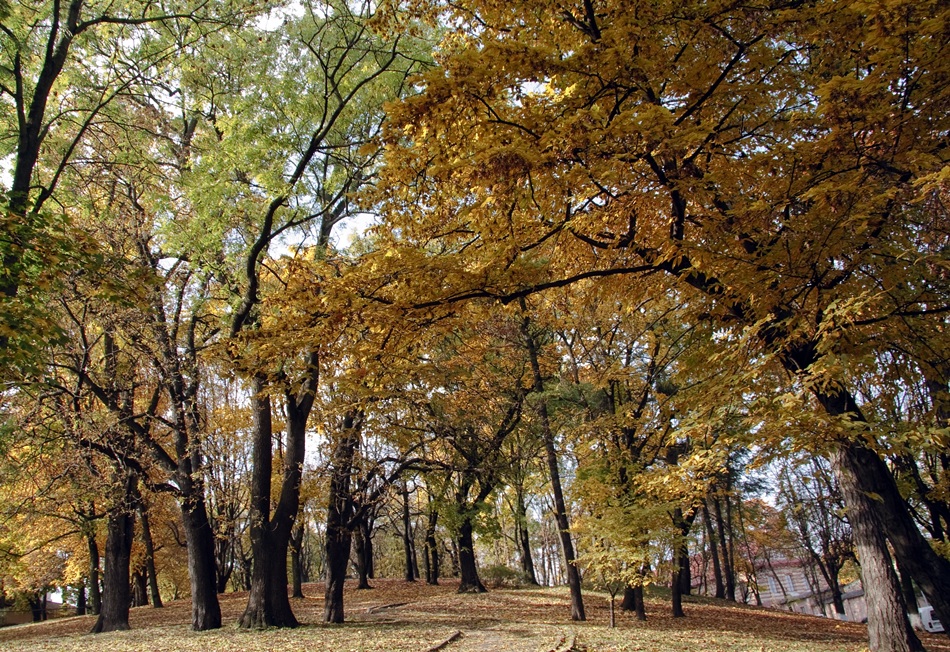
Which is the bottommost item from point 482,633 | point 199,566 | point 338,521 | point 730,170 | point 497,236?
point 482,633

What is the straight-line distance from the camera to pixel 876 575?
18.3 feet

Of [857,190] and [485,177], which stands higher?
[485,177]

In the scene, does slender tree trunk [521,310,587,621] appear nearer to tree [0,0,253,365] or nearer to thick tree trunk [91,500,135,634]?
tree [0,0,253,365]

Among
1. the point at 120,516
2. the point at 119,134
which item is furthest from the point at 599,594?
the point at 119,134

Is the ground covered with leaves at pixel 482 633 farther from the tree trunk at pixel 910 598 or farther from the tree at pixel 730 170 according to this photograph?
the tree at pixel 730 170

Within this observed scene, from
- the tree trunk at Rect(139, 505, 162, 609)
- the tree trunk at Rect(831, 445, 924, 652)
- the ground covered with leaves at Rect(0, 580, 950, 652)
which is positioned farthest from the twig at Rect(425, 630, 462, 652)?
the tree trunk at Rect(139, 505, 162, 609)

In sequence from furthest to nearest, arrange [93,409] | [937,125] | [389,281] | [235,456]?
[235,456], [93,409], [389,281], [937,125]

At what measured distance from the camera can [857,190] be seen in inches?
157

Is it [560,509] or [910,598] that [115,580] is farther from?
[910,598]

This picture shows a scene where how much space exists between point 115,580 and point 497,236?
13.5 metres

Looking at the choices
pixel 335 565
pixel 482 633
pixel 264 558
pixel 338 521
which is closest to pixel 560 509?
pixel 482 633

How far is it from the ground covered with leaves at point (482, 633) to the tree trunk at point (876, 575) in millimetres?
3200

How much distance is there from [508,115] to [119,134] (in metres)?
8.99

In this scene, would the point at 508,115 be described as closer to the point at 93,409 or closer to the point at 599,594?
the point at 93,409
